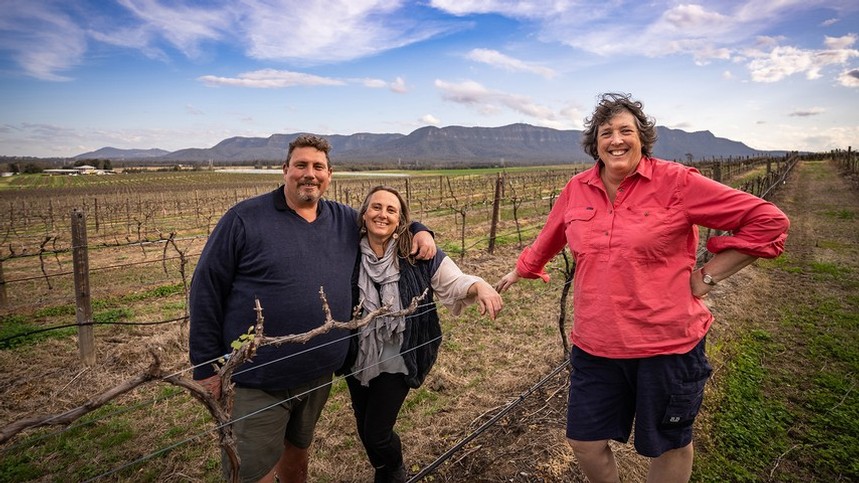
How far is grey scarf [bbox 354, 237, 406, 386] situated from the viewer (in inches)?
92.0

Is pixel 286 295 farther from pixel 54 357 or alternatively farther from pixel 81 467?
pixel 54 357

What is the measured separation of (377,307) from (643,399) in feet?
4.50

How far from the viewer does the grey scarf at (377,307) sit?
7.66 ft

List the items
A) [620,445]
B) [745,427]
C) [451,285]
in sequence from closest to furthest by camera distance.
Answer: [451,285] < [620,445] < [745,427]

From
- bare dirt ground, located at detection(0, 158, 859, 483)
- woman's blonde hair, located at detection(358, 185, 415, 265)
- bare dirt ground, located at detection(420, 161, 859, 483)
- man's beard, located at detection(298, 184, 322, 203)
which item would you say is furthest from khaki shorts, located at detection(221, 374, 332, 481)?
bare dirt ground, located at detection(420, 161, 859, 483)

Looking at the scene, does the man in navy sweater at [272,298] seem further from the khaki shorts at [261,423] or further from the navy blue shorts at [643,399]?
the navy blue shorts at [643,399]

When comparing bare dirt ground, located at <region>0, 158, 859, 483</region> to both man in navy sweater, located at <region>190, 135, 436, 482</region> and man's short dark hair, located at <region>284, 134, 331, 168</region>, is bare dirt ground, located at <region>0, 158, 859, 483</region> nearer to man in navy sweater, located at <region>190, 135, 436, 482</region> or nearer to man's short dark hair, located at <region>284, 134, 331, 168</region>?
man in navy sweater, located at <region>190, 135, 436, 482</region>

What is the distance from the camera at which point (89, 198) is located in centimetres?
3412

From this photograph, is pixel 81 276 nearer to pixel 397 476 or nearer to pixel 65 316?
pixel 65 316

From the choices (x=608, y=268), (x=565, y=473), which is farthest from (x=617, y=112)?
(x=565, y=473)

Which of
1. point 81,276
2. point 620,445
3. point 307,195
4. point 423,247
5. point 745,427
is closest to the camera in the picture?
point 307,195

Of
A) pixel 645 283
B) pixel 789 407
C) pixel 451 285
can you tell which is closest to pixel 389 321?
pixel 451 285

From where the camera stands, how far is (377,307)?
2342 mm

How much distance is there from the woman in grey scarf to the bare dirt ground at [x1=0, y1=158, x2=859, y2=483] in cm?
104
